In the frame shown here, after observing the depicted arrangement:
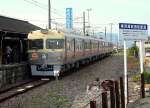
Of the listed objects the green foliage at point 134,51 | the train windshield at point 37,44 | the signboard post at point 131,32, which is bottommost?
the green foliage at point 134,51

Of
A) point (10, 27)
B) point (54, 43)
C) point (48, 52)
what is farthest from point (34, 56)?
point (10, 27)

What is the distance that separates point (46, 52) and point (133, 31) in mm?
11133

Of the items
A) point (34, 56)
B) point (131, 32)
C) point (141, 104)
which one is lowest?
point (141, 104)

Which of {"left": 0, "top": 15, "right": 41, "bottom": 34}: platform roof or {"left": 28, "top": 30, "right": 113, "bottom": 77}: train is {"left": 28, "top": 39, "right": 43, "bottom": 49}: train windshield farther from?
{"left": 0, "top": 15, "right": 41, "bottom": 34}: platform roof

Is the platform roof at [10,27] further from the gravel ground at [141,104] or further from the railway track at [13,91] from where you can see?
the gravel ground at [141,104]

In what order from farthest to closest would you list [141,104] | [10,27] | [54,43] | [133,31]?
[10,27]
[54,43]
[133,31]
[141,104]

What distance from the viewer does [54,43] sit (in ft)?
77.6

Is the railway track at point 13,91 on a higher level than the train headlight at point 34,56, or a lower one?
lower

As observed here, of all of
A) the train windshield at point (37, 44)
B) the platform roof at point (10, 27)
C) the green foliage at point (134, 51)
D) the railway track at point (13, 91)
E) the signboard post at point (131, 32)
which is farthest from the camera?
the green foliage at point (134, 51)

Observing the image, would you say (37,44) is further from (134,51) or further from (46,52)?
(134,51)

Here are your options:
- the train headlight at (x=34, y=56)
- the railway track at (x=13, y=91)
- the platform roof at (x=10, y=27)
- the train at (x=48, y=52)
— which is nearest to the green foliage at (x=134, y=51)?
the platform roof at (x=10, y=27)

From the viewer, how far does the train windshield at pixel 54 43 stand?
929 inches

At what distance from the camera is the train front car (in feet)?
76.3

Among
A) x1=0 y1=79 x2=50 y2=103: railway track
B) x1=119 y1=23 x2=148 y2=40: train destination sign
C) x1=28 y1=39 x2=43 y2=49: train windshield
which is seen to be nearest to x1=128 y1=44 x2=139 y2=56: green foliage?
x1=28 y1=39 x2=43 y2=49: train windshield
